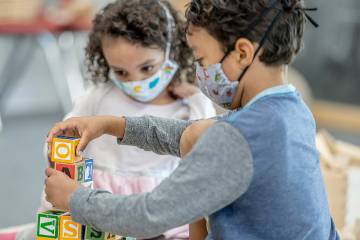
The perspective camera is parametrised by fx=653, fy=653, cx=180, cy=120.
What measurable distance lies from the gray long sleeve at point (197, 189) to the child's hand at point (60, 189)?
10cm

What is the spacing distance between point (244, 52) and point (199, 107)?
0.62 meters

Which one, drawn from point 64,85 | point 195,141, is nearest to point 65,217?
point 195,141

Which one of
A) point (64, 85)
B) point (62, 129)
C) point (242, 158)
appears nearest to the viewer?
point (242, 158)

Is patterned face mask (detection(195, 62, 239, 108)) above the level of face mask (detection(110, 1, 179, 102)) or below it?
above

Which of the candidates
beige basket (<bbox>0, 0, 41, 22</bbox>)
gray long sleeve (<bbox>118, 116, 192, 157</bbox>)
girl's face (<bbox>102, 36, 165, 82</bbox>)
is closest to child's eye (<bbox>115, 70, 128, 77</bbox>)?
girl's face (<bbox>102, 36, 165, 82</bbox>)

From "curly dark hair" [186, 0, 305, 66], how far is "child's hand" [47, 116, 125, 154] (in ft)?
1.02

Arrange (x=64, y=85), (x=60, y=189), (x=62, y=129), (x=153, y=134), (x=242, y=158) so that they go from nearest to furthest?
(x=242, y=158)
(x=60, y=189)
(x=62, y=129)
(x=153, y=134)
(x=64, y=85)

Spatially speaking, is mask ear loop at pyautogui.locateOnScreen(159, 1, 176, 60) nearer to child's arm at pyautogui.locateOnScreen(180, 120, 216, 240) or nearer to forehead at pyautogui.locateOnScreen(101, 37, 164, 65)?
forehead at pyautogui.locateOnScreen(101, 37, 164, 65)

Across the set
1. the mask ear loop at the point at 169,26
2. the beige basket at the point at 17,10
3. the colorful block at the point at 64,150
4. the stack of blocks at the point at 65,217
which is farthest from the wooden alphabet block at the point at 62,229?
the beige basket at the point at 17,10

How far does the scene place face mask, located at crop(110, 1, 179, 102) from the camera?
1.69m

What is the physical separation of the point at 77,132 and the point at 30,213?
124cm

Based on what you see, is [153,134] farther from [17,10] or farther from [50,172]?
[17,10]

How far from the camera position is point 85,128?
4.20ft

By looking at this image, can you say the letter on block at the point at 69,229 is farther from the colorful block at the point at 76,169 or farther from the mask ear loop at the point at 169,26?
the mask ear loop at the point at 169,26
